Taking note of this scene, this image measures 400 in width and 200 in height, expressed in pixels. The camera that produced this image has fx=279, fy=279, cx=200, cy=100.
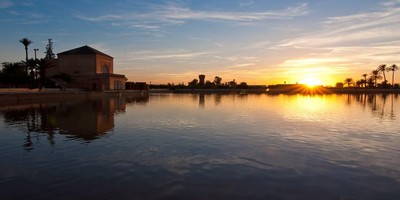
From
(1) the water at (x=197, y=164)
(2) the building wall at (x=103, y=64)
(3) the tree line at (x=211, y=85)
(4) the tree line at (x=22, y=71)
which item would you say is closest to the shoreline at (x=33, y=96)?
(4) the tree line at (x=22, y=71)

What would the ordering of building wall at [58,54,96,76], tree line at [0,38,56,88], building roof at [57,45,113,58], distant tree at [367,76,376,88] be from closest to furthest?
1. tree line at [0,38,56,88]
2. building wall at [58,54,96,76]
3. building roof at [57,45,113,58]
4. distant tree at [367,76,376,88]

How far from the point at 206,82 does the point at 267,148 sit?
146 meters

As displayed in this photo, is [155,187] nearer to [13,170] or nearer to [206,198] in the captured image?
[206,198]

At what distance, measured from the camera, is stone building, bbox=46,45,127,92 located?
217 feet

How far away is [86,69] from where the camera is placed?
67750 mm

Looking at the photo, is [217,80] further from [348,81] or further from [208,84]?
[348,81]

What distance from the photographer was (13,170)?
8.24 m

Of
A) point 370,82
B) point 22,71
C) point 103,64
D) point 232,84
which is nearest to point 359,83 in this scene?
point 370,82

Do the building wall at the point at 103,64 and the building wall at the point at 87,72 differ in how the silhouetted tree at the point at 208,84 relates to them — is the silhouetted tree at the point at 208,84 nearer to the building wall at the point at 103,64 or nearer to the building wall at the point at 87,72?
the building wall at the point at 103,64

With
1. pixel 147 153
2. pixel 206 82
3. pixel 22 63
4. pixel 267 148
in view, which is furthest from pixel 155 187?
pixel 206 82

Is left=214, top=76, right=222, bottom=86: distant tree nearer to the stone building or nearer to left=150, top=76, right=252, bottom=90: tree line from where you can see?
left=150, top=76, right=252, bottom=90: tree line

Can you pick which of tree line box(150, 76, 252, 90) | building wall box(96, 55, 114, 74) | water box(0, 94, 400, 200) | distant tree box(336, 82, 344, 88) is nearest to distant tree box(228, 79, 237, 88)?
tree line box(150, 76, 252, 90)

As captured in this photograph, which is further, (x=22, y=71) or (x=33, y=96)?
(x=22, y=71)

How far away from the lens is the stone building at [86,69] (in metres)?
66.1
